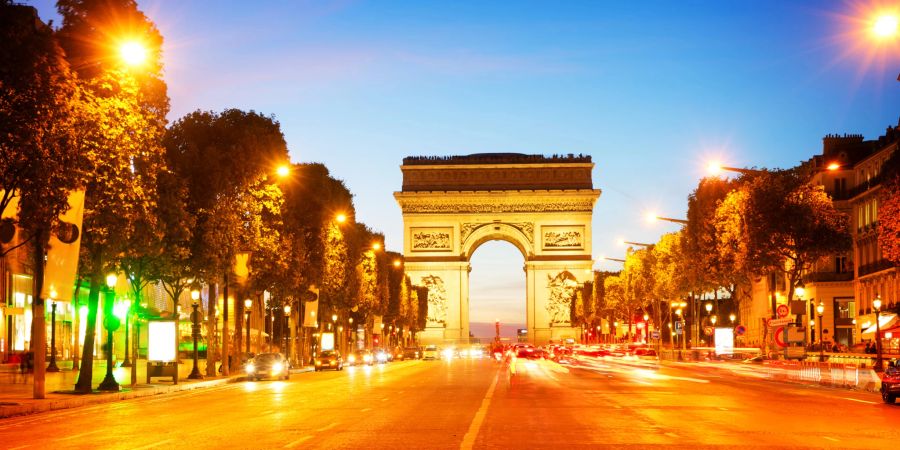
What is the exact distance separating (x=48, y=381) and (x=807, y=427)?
32.2 m

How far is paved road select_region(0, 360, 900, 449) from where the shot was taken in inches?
728

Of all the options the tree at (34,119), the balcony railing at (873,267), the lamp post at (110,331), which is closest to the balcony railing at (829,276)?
the balcony railing at (873,267)

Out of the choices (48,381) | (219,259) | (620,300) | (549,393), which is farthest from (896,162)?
(620,300)

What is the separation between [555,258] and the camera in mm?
145000

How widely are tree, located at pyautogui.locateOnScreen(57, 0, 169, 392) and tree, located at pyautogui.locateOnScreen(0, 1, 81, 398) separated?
1.29 metres

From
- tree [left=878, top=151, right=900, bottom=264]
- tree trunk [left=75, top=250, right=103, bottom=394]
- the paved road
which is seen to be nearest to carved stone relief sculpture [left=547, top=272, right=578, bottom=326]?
tree [left=878, top=151, right=900, bottom=264]

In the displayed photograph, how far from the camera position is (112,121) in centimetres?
3303

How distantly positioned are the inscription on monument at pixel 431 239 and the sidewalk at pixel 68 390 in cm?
8557

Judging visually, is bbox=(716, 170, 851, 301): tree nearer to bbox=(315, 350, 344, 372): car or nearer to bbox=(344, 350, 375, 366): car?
bbox=(315, 350, 344, 372): car

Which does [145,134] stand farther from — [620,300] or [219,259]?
[620,300]

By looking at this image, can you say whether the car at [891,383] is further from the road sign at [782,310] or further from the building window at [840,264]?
the building window at [840,264]

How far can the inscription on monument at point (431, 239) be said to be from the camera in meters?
146

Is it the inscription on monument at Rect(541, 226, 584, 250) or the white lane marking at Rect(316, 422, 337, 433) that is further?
the inscription on monument at Rect(541, 226, 584, 250)

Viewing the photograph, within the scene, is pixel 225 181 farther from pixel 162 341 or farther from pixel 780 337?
pixel 780 337
